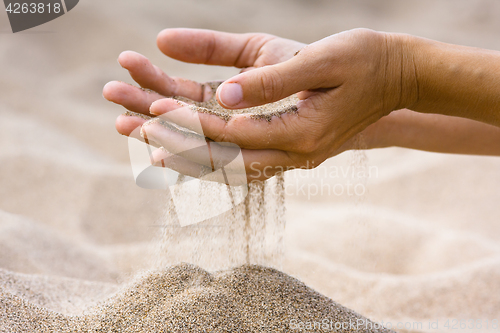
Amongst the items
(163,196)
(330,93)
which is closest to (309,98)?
(330,93)

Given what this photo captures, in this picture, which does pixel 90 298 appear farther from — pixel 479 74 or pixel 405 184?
pixel 405 184

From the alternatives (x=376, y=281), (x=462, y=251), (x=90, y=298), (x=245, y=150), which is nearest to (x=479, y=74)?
(x=245, y=150)

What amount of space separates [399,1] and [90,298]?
16.5ft

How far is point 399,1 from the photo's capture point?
4844 millimetres

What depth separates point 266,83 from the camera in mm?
1008

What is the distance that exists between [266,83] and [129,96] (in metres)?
0.63

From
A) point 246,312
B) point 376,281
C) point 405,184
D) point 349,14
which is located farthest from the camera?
point 349,14

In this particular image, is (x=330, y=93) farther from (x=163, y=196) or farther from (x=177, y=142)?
(x=163, y=196)

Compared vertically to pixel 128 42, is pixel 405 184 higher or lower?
lower

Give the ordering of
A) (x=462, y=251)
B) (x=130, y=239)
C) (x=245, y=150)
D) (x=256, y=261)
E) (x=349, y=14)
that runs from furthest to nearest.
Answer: (x=349, y=14) → (x=130, y=239) → (x=462, y=251) → (x=256, y=261) → (x=245, y=150)

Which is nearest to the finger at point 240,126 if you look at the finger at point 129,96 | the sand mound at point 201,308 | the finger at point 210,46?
the finger at point 129,96

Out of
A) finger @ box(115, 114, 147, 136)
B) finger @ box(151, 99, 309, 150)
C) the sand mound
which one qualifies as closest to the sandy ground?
the sand mound

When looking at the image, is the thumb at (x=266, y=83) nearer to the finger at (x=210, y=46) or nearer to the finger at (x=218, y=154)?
the finger at (x=218, y=154)

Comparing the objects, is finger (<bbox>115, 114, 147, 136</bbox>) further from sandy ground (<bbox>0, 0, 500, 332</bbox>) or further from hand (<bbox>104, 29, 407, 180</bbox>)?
→ sandy ground (<bbox>0, 0, 500, 332</bbox>)
